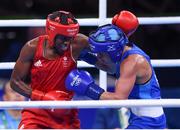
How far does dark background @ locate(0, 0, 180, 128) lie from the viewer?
500 cm

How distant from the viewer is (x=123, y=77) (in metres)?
2.94

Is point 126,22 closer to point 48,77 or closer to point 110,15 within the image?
point 48,77

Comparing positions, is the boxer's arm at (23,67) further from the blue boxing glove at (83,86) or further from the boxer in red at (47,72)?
the blue boxing glove at (83,86)

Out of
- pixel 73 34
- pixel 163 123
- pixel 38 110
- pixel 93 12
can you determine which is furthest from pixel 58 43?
pixel 93 12

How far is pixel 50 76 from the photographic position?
3104mm

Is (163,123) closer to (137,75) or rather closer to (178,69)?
(137,75)

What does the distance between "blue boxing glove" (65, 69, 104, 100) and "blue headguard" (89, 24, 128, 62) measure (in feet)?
0.44

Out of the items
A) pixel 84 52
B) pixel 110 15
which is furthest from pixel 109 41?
pixel 110 15

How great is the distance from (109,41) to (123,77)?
170mm

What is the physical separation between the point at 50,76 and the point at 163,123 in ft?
1.81

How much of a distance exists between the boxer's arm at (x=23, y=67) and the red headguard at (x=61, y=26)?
103 millimetres

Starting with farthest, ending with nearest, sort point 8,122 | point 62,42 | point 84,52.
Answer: point 8,122 < point 84,52 < point 62,42

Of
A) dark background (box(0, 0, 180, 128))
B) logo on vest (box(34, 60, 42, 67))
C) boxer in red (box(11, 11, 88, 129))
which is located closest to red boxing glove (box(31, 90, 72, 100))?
boxer in red (box(11, 11, 88, 129))

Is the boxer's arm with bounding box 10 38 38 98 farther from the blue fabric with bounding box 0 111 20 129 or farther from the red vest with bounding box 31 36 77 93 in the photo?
the blue fabric with bounding box 0 111 20 129
